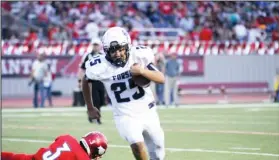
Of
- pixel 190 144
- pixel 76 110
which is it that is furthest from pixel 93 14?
pixel 190 144

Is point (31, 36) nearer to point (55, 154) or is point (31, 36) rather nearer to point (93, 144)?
point (93, 144)

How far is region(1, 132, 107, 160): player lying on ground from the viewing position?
7.16 m

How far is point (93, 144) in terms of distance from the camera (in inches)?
295

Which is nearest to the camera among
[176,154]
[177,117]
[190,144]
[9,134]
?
[176,154]

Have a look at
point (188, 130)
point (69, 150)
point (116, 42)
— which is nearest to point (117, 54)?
point (116, 42)

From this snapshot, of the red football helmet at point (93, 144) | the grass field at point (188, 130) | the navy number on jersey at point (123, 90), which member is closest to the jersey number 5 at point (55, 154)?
Result: the red football helmet at point (93, 144)

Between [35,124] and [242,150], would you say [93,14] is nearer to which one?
[35,124]

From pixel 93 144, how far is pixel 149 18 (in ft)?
70.0

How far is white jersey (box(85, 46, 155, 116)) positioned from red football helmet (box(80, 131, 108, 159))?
35 centimetres

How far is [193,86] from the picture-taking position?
2653cm

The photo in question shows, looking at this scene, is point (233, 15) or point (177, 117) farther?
point (233, 15)

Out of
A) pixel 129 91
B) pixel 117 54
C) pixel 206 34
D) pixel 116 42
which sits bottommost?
pixel 206 34

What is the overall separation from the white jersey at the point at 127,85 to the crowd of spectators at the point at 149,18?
1818cm

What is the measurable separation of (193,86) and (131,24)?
330 cm
